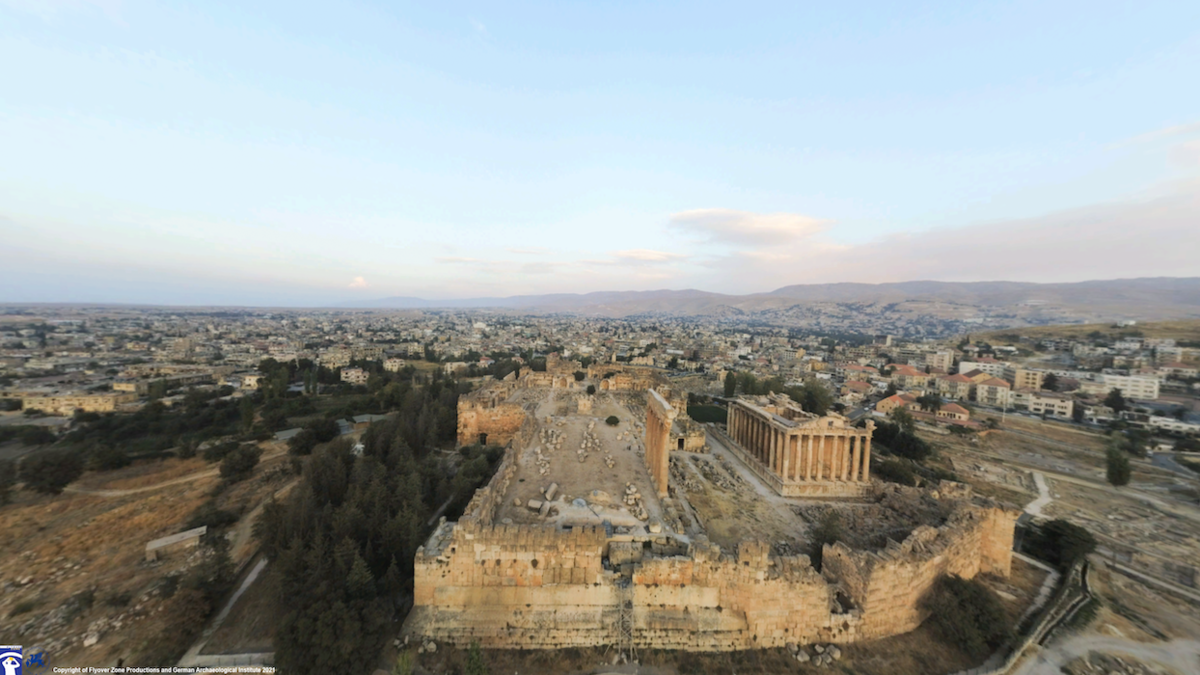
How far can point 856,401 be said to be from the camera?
5625 centimetres

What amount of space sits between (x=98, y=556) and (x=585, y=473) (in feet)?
71.3

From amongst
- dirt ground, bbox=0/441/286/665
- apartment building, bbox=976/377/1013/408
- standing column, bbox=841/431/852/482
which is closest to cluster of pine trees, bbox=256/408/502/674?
dirt ground, bbox=0/441/286/665

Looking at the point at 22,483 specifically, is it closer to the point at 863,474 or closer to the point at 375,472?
the point at 375,472

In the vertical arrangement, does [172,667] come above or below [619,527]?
below

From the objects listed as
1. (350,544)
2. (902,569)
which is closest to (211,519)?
(350,544)

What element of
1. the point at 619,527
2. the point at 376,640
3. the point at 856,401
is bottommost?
the point at 856,401

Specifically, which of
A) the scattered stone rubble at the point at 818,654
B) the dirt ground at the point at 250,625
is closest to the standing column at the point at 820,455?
the scattered stone rubble at the point at 818,654

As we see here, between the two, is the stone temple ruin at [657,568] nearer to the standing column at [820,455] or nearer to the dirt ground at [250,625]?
the standing column at [820,455]

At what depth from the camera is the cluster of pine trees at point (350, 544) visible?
36.4ft

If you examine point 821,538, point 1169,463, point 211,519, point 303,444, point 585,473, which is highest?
point 585,473

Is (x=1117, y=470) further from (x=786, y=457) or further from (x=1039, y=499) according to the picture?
(x=786, y=457)

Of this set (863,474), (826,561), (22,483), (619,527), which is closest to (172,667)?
(619,527)

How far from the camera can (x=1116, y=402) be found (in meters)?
49.2

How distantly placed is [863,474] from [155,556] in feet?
113
